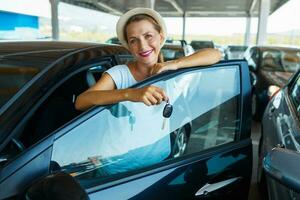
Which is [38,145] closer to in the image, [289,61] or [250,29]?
[289,61]

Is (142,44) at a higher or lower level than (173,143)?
higher

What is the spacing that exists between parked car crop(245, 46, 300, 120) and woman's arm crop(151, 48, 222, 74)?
4.50 meters

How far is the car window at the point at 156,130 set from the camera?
136 cm

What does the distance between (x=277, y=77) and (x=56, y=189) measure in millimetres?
5851

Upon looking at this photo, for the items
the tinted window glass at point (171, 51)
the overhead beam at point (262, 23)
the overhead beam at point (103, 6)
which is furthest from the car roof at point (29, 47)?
the overhead beam at point (103, 6)

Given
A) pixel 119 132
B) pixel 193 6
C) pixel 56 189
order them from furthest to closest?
1. pixel 193 6
2. pixel 119 132
3. pixel 56 189

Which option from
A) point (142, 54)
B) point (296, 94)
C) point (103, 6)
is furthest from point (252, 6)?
point (142, 54)

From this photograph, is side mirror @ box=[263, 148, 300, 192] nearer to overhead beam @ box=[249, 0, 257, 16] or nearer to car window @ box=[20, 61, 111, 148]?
car window @ box=[20, 61, 111, 148]

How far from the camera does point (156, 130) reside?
1574mm

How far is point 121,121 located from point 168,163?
0.26 metres

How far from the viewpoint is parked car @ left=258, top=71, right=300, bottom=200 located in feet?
3.84

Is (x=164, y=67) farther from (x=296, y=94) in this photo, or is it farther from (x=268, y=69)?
(x=268, y=69)

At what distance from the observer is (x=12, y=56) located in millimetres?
1938

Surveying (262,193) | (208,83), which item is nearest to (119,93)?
(208,83)
